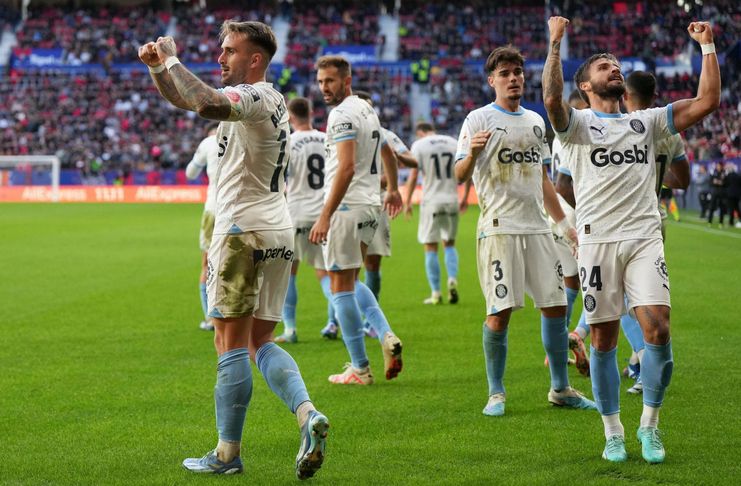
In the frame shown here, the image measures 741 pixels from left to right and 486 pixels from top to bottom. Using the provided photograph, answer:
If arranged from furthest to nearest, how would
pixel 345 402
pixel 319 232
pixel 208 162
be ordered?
pixel 208 162 → pixel 345 402 → pixel 319 232

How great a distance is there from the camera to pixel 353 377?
7.49m

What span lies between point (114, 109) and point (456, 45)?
17.6 meters

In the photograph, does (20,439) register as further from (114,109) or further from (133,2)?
(133,2)

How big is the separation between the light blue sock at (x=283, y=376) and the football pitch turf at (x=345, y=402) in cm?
40

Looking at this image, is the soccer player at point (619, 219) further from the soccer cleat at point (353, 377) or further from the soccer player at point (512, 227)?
the soccer cleat at point (353, 377)

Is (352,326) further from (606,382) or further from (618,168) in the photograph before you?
(618,168)

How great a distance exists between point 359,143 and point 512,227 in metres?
1.59

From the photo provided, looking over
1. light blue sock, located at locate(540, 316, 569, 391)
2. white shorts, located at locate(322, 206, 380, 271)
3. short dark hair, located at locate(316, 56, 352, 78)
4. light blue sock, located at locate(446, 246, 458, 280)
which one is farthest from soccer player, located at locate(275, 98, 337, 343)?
light blue sock, located at locate(446, 246, 458, 280)

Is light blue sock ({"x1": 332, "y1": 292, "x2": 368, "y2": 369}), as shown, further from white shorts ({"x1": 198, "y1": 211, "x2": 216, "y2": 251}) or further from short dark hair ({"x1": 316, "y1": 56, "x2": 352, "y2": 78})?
white shorts ({"x1": 198, "y1": 211, "x2": 216, "y2": 251})

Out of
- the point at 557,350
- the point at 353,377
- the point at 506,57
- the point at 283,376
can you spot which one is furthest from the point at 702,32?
the point at 353,377

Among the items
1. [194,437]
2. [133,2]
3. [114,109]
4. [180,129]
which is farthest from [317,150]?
[133,2]

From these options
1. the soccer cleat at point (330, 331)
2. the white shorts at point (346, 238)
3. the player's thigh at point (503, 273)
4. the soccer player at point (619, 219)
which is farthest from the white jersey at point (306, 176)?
the soccer player at point (619, 219)

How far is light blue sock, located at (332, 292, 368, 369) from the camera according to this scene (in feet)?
24.3

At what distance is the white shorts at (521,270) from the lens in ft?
20.7
